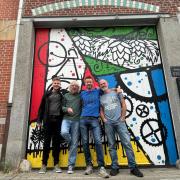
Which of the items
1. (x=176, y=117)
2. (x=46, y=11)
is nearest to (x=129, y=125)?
(x=176, y=117)

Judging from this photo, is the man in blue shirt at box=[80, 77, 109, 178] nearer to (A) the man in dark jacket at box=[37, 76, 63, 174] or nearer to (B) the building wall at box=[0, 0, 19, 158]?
(A) the man in dark jacket at box=[37, 76, 63, 174]

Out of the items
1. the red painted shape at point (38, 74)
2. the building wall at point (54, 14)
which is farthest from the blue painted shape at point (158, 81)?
the red painted shape at point (38, 74)

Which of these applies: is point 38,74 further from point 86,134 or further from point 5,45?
point 86,134

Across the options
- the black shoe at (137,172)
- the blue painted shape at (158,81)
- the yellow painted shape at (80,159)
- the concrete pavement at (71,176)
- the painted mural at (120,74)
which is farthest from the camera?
the blue painted shape at (158,81)

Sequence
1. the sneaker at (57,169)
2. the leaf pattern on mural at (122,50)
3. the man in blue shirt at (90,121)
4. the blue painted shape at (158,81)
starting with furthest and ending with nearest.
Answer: the leaf pattern on mural at (122,50) < the blue painted shape at (158,81) < the sneaker at (57,169) < the man in blue shirt at (90,121)

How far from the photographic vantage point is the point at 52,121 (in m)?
5.46

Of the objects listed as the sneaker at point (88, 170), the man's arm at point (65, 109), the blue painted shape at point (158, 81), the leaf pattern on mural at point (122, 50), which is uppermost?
the leaf pattern on mural at point (122, 50)

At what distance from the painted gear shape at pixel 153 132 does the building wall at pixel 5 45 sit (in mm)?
3314

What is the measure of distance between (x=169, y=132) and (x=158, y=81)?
1309 millimetres

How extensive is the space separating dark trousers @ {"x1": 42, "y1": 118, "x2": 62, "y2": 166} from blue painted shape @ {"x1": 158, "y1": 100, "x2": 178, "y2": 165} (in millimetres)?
2551

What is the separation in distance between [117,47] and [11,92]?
2969 mm

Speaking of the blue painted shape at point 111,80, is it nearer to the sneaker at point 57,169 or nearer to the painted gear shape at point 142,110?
the painted gear shape at point 142,110

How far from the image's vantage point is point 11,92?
19.9 feet

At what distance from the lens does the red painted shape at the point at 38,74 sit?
6.36 metres
